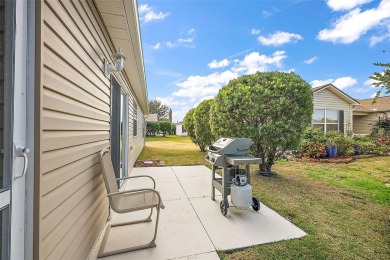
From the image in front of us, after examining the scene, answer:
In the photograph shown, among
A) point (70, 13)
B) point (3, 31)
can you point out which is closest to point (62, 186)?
point (3, 31)

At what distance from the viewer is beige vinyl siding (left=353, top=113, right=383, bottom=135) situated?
47.7ft

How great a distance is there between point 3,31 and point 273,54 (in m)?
13.0

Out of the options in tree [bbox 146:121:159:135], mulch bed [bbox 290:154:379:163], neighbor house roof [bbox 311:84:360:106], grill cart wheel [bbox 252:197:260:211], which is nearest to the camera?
grill cart wheel [bbox 252:197:260:211]

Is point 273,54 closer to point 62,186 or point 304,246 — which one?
point 304,246

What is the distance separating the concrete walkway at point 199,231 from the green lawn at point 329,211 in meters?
0.18

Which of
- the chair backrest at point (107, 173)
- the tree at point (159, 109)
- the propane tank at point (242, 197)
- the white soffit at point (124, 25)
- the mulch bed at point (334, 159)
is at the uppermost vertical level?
the tree at point (159, 109)

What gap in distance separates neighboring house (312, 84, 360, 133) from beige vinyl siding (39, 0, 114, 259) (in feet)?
41.1

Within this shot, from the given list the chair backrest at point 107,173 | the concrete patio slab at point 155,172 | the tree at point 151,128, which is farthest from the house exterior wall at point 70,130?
the tree at point 151,128

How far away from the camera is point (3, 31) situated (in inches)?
35.8

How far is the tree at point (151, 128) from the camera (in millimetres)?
29359

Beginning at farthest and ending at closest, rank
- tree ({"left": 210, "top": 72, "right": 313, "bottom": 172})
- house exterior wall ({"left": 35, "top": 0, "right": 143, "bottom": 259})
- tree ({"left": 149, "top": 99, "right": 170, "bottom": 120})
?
tree ({"left": 149, "top": 99, "right": 170, "bottom": 120}), tree ({"left": 210, "top": 72, "right": 313, "bottom": 172}), house exterior wall ({"left": 35, "top": 0, "right": 143, "bottom": 259})

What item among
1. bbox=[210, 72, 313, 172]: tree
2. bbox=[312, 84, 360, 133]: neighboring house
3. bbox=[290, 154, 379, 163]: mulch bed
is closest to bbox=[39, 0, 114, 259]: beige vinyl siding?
bbox=[210, 72, 313, 172]: tree

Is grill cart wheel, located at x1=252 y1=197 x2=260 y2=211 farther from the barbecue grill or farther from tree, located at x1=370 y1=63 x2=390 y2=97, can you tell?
tree, located at x1=370 y1=63 x2=390 y2=97

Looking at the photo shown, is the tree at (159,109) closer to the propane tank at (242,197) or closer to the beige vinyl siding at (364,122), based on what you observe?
the beige vinyl siding at (364,122)
